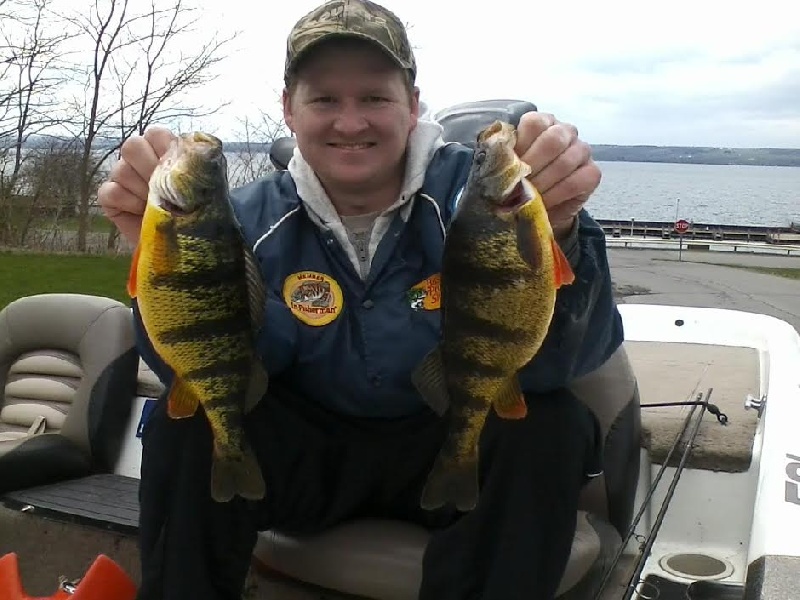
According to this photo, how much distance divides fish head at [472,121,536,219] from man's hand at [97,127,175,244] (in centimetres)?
72

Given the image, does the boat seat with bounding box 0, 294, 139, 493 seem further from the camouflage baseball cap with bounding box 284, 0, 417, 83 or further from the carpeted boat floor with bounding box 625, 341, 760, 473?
the carpeted boat floor with bounding box 625, 341, 760, 473

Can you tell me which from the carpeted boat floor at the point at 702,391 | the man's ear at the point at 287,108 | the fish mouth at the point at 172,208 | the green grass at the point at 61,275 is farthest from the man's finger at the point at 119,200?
the green grass at the point at 61,275

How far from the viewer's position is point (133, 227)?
2111 mm

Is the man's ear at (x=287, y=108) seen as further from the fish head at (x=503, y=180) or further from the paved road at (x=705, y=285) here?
the paved road at (x=705, y=285)

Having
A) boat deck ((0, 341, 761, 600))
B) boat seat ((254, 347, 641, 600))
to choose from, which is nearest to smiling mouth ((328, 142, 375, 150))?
boat seat ((254, 347, 641, 600))

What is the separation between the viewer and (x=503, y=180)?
1.73m

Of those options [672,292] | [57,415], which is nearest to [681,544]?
[57,415]

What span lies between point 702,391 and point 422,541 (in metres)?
2.02

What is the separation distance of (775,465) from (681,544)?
2.11ft

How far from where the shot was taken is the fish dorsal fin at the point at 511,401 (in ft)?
6.43

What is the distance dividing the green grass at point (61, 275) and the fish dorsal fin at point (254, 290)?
819cm

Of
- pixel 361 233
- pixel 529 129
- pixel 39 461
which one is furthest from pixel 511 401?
pixel 39 461

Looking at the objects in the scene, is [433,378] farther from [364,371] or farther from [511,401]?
[364,371]

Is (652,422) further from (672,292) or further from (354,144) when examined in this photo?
(672,292)
